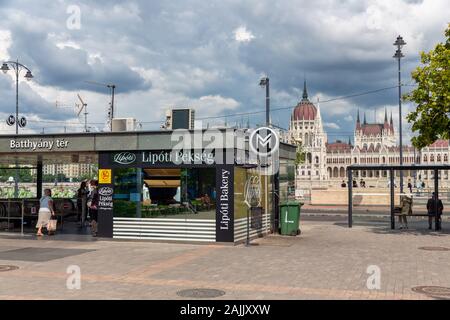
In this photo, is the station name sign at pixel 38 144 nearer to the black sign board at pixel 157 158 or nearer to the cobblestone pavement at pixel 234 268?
the black sign board at pixel 157 158

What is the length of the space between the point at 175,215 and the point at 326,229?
7834 mm

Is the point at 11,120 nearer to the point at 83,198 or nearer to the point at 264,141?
the point at 83,198

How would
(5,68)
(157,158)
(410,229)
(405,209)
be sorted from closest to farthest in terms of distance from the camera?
(157,158)
(405,209)
(410,229)
(5,68)

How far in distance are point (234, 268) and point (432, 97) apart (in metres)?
10.4

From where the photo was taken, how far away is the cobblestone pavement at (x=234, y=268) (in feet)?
29.1

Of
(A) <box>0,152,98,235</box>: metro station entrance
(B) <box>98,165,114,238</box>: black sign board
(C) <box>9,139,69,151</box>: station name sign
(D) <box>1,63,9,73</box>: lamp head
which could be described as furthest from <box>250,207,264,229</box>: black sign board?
(D) <box>1,63,9,73</box>: lamp head

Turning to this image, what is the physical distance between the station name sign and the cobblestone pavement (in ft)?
10.5

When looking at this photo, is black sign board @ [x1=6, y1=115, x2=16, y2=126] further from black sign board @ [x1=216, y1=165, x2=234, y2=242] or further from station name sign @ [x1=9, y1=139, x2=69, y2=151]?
black sign board @ [x1=216, y1=165, x2=234, y2=242]

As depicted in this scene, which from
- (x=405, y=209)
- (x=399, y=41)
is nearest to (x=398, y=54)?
(x=399, y=41)

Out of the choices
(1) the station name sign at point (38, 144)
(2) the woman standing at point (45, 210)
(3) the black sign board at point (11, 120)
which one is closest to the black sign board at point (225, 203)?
(1) the station name sign at point (38, 144)

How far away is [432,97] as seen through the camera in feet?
56.7

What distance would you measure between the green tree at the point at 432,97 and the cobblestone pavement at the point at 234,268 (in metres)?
3.86
